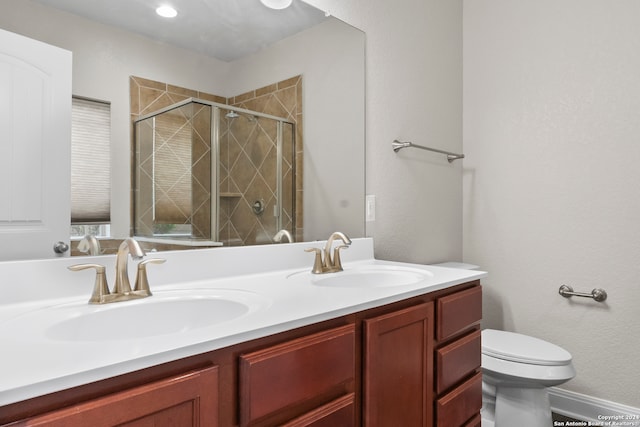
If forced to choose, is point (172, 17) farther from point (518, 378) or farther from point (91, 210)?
point (518, 378)

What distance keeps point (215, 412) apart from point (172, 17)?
1138 millimetres

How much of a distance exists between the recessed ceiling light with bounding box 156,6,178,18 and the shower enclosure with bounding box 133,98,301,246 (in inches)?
10.3

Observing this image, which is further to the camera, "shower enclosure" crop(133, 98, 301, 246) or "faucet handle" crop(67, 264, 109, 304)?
"shower enclosure" crop(133, 98, 301, 246)

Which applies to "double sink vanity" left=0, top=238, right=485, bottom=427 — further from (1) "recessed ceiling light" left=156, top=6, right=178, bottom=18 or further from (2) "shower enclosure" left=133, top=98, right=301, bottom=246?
(1) "recessed ceiling light" left=156, top=6, right=178, bottom=18

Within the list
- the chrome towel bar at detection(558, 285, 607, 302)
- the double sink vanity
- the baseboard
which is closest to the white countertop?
the double sink vanity

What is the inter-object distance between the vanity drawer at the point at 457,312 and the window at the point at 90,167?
102cm

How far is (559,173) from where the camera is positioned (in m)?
2.09

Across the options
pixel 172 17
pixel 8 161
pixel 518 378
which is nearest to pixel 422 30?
pixel 172 17

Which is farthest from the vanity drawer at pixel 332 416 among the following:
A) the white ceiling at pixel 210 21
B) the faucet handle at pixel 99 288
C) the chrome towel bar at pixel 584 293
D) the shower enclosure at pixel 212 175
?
the chrome towel bar at pixel 584 293

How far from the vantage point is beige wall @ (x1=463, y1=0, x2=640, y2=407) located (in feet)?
6.20

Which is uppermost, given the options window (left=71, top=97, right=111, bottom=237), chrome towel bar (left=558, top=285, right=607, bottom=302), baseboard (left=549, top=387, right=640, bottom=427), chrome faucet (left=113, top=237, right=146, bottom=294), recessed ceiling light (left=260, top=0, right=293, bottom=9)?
recessed ceiling light (left=260, top=0, right=293, bottom=9)

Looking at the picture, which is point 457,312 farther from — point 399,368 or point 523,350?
point 523,350

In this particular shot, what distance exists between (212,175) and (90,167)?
0.36 m

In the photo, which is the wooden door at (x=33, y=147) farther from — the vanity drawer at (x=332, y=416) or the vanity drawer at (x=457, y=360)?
the vanity drawer at (x=457, y=360)
